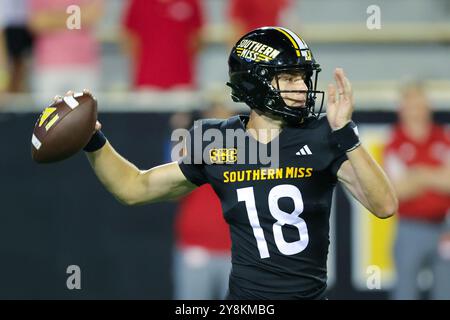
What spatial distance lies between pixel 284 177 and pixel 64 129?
40.5 inches

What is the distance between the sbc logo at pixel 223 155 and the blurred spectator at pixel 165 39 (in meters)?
3.53

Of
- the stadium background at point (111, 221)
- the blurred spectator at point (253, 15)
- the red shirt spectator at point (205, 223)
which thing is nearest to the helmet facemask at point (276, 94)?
the red shirt spectator at point (205, 223)

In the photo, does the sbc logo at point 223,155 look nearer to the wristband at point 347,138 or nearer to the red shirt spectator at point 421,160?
the wristband at point 347,138

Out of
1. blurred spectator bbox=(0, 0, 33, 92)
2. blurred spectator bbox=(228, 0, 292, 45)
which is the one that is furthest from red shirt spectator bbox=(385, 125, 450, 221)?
blurred spectator bbox=(0, 0, 33, 92)

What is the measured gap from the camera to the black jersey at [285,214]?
Result: 14.4 feet

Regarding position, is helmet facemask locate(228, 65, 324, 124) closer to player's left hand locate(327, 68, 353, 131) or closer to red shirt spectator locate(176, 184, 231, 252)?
player's left hand locate(327, 68, 353, 131)

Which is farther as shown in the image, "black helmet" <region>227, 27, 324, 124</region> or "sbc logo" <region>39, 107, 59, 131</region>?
"sbc logo" <region>39, 107, 59, 131</region>

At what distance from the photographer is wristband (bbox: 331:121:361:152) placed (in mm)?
4234

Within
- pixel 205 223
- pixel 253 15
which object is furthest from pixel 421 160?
pixel 253 15

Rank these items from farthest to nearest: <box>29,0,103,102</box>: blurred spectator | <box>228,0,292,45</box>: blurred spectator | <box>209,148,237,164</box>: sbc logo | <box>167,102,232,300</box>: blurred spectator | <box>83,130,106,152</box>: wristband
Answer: <box>228,0,292,45</box>: blurred spectator
<box>29,0,103,102</box>: blurred spectator
<box>167,102,232,300</box>: blurred spectator
<box>83,130,106,152</box>: wristband
<box>209,148,237,164</box>: sbc logo

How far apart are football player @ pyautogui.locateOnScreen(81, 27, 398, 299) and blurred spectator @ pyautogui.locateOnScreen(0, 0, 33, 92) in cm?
392

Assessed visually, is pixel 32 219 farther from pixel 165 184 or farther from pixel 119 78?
pixel 165 184

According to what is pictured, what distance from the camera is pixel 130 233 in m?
7.74
